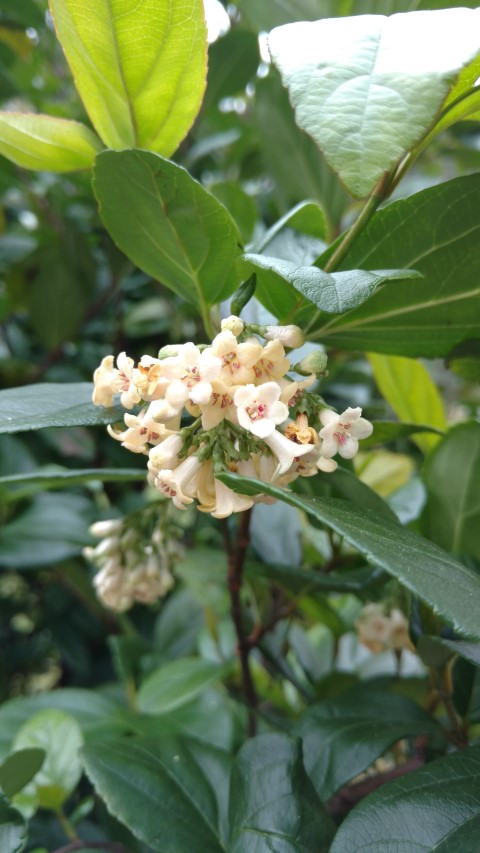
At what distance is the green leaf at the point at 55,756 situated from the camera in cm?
84

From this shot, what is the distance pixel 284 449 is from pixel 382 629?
1.69 ft

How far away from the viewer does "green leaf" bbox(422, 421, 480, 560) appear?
0.76m

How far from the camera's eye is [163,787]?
0.73 m

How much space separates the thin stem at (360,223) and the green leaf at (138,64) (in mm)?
220

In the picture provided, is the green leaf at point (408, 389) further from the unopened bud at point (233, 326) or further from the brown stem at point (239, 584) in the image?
the unopened bud at point (233, 326)

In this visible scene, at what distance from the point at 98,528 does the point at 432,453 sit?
0.47 metres

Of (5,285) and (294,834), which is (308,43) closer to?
(294,834)

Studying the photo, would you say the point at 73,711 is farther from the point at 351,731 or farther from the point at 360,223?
the point at 360,223

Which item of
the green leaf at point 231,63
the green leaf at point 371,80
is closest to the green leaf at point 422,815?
the green leaf at point 371,80

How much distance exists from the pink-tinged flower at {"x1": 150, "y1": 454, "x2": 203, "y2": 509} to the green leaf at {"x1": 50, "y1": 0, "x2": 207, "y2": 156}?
35 cm

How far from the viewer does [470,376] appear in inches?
29.2

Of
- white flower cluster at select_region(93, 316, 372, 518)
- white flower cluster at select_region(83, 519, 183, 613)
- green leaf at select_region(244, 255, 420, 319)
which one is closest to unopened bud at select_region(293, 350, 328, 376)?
white flower cluster at select_region(93, 316, 372, 518)

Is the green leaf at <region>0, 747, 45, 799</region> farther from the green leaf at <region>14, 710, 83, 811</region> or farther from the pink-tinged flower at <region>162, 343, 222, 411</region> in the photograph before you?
the pink-tinged flower at <region>162, 343, 222, 411</region>

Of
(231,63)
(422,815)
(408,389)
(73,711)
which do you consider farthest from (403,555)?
(231,63)
